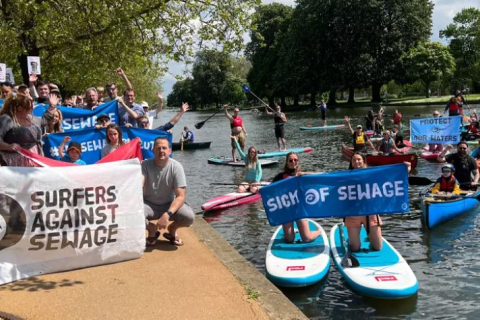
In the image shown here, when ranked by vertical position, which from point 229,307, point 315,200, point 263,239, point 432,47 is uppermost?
point 432,47

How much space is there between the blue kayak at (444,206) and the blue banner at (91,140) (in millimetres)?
5753

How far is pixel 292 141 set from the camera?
2980 cm

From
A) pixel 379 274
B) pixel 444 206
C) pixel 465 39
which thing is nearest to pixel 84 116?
pixel 379 274

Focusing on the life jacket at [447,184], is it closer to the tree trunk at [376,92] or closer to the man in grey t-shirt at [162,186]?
the man in grey t-shirt at [162,186]

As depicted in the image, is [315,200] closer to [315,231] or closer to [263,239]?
[315,231]

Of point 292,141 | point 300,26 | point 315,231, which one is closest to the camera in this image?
point 315,231

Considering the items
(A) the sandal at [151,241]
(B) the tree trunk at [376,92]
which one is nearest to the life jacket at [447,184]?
(A) the sandal at [151,241]

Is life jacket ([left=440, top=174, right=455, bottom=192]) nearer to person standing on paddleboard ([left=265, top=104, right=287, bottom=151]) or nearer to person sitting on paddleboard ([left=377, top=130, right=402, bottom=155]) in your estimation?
person sitting on paddleboard ([left=377, top=130, right=402, bottom=155])

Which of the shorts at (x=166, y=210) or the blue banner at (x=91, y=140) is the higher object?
the blue banner at (x=91, y=140)

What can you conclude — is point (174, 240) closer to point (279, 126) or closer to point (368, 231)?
point (368, 231)

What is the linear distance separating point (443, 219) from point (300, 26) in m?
60.6

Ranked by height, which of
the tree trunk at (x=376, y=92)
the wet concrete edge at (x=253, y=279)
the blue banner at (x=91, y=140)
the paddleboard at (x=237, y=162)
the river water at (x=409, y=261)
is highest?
the tree trunk at (x=376, y=92)

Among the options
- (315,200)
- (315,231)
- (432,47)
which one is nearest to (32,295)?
(315,200)

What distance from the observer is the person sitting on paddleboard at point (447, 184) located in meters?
11.1
